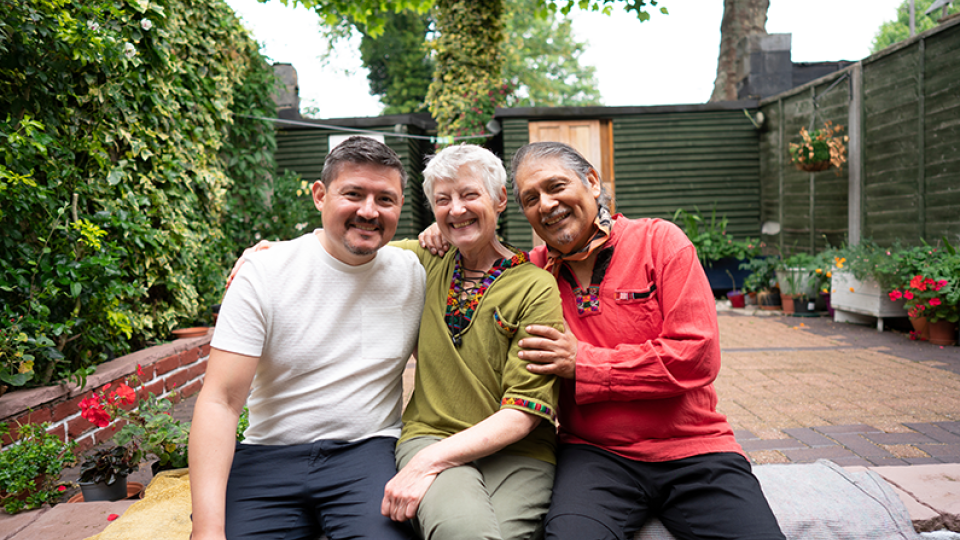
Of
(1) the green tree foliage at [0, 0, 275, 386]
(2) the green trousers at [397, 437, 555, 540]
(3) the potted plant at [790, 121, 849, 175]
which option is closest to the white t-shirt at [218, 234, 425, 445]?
(2) the green trousers at [397, 437, 555, 540]

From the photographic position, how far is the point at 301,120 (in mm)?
10727

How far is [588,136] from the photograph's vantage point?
32.7 feet

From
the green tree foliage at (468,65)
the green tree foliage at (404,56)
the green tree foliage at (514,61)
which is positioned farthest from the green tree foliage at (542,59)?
the green tree foliage at (468,65)

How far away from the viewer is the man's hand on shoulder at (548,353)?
1649 millimetres

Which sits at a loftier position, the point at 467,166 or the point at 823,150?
the point at 823,150

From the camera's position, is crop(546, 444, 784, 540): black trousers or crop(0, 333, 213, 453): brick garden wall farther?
crop(0, 333, 213, 453): brick garden wall

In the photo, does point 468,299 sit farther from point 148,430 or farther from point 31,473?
point 31,473

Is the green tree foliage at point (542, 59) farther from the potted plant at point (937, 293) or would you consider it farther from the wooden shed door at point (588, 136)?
the potted plant at point (937, 293)

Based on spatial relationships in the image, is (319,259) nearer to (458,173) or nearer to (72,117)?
(458,173)

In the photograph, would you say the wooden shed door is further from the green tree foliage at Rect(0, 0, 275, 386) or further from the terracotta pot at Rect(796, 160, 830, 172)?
the green tree foliage at Rect(0, 0, 275, 386)

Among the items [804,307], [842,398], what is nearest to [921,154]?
[804,307]

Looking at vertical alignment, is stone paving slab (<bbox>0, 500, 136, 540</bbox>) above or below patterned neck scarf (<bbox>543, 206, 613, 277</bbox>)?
below

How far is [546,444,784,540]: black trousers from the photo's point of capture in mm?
1506

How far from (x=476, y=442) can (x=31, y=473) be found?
5.89ft
